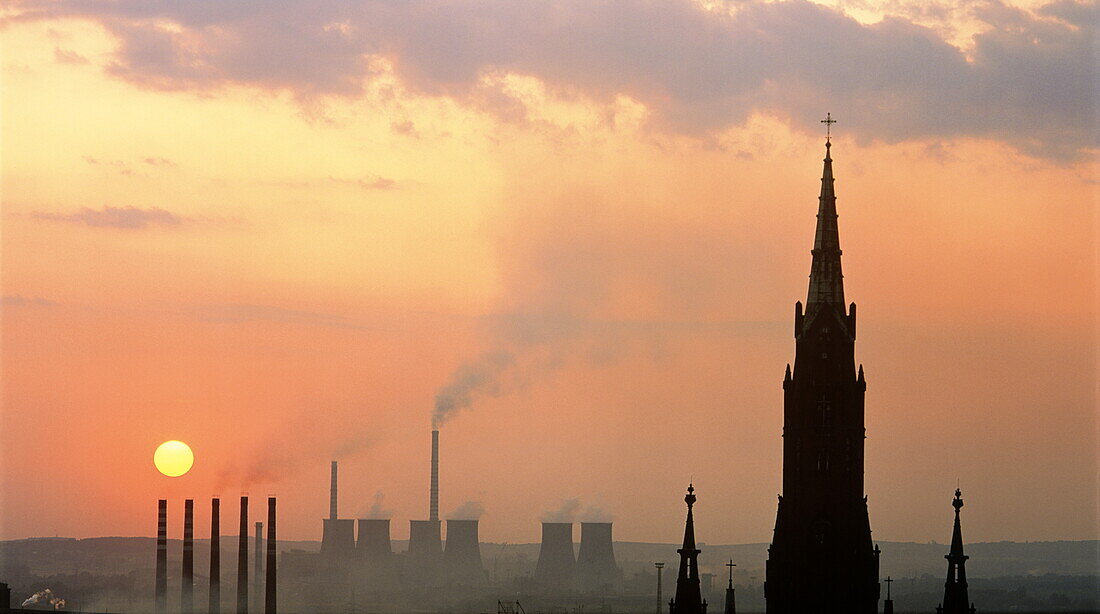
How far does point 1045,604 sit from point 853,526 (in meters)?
41.1

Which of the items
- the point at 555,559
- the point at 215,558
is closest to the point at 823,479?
the point at 215,558

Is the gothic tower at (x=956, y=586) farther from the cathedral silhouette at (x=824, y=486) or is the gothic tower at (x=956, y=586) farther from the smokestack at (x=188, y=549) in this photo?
the smokestack at (x=188, y=549)

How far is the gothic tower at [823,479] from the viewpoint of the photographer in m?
87.6

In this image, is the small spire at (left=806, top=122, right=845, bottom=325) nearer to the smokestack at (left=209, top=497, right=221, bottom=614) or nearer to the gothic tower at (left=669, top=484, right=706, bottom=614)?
the gothic tower at (left=669, top=484, right=706, bottom=614)

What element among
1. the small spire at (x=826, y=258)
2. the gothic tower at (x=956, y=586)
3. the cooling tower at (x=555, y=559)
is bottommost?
the cooling tower at (x=555, y=559)

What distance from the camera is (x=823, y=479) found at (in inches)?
3509

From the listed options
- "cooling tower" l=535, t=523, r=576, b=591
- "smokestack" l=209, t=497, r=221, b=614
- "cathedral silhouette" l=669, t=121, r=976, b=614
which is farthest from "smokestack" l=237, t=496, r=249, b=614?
"cooling tower" l=535, t=523, r=576, b=591

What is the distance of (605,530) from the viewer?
655 ft

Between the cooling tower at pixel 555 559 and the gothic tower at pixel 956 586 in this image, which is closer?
the gothic tower at pixel 956 586

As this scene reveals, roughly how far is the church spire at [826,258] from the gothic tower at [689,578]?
42.8 feet

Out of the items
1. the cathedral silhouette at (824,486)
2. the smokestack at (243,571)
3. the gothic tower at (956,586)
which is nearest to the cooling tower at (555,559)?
the smokestack at (243,571)

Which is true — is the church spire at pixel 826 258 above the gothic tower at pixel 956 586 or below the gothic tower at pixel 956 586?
above

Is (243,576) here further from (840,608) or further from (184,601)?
(840,608)

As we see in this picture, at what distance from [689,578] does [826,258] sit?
1976 cm
